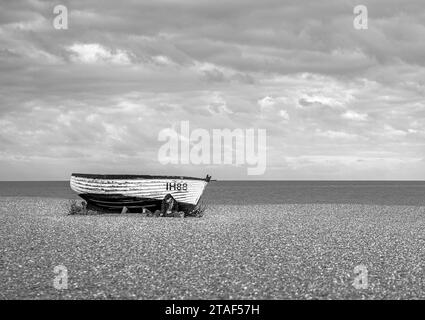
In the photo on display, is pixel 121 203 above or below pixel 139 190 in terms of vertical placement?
below

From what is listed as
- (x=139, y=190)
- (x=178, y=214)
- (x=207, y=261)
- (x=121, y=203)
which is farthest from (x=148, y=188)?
(x=207, y=261)

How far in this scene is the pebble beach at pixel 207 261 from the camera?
41.8 ft

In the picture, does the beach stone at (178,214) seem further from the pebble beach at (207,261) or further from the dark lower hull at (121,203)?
the pebble beach at (207,261)

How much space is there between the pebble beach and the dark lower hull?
24.0 feet

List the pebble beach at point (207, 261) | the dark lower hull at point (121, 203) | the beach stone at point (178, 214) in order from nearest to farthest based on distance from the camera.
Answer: the pebble beach at point (207, 261), the beach stone at point (178, 214), the dark lower hull at point (121, 203)

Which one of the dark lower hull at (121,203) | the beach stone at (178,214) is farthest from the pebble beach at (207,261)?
the dark lower hull at (121,203)

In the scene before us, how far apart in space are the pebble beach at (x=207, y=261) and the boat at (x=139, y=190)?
709 centimetres

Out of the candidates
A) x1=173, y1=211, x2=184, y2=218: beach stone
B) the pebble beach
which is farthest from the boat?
the pebble beach

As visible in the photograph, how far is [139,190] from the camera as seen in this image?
110ft

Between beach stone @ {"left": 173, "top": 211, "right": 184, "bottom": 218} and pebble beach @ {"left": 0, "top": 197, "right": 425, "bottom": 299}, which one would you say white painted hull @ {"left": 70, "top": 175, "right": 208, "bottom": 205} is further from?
pebble beach @ {"left": 0, "top": 197, "right": 425, "bottom": 299}

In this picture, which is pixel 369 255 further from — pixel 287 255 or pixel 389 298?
pixel 389 298

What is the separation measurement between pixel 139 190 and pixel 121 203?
1.84 metres

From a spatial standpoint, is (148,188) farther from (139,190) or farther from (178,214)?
(178,214)

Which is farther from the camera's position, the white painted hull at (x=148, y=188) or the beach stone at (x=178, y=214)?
the white painted hull at (x=148, y=188)
